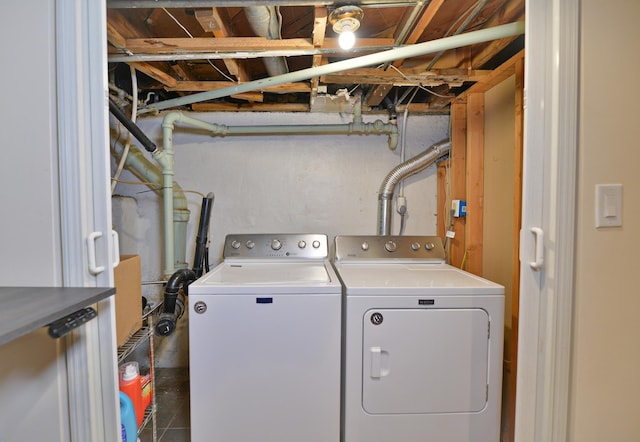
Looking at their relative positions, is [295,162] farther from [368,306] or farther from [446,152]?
[368,306]

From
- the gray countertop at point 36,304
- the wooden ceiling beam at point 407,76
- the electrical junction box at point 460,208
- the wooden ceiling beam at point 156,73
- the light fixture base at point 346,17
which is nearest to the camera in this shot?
the gray countertop at point 36,304

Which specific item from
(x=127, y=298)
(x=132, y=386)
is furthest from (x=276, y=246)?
(x=132, y=386)

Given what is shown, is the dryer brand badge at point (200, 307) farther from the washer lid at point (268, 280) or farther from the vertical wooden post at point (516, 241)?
the vertical wooden post at point (516, 241)

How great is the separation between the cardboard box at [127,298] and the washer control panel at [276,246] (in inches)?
23.5

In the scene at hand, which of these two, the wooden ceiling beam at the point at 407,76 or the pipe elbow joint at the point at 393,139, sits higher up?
the wooden ceiling beam at the point at 407,76

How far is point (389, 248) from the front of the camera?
1924mm

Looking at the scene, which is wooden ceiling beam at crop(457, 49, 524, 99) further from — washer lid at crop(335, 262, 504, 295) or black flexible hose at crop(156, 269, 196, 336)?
black flexible hose at crop(156, 269, 196, 336)

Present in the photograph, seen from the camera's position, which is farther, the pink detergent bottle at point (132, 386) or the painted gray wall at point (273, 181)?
the painted gray wall at point (273, 181)

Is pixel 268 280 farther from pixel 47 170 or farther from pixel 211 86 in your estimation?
pixel 211 86

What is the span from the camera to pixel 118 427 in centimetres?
85

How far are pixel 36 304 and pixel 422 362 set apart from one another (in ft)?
4.59

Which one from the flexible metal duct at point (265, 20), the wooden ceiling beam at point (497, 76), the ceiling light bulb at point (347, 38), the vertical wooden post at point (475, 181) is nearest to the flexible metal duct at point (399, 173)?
the vertical wooden post at point (475, 181)

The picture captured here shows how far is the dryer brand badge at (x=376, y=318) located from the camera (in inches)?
50.8

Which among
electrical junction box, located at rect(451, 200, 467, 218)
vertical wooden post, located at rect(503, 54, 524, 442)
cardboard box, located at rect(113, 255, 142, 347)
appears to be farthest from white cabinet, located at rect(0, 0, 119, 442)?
electrical junction box, located at rect(451, 200, 467, 218)
